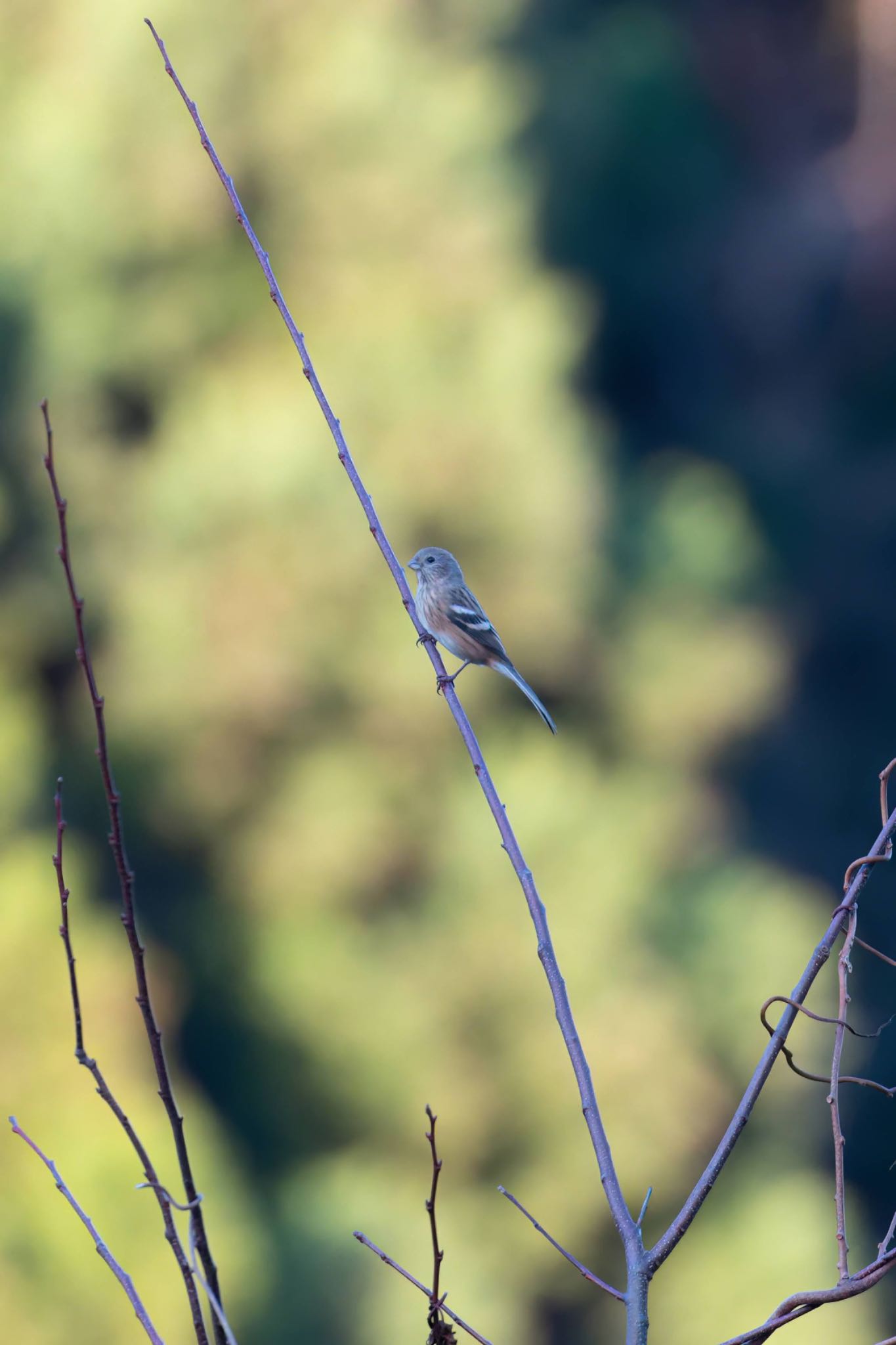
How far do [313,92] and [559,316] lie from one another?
702 millimetres

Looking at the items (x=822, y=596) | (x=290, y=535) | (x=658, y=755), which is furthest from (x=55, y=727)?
(x=822, y=596)

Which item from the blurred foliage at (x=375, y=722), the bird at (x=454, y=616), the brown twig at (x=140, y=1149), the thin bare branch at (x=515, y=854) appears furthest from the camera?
the blurred foliage at (x=375, y=722)

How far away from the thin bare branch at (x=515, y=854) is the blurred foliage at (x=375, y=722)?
1.64 meters

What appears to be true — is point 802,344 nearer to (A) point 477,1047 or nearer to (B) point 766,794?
(B) point 766,794

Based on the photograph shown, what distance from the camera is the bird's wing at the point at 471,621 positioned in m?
1.74

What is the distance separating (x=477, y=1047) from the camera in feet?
7.74

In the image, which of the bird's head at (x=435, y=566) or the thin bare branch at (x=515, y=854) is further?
the bird's head at (x=435, y=566)

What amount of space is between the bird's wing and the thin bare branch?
94 centimetres

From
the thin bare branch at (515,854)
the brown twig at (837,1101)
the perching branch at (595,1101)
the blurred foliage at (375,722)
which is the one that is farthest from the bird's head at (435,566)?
the brown twig at (837,1101)

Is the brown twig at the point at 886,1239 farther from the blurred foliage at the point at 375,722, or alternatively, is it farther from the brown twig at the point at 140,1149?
the blurred foliage at the point at 375,722


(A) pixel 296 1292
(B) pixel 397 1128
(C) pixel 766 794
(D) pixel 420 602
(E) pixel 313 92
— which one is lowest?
(A) pixel 296 1292

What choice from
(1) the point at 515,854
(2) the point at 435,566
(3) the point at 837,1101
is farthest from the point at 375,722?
(3) the point at 837,1101

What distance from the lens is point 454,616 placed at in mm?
1765

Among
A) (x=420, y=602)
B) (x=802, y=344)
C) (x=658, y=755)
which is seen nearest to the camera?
(x=420, y=602)
